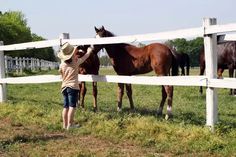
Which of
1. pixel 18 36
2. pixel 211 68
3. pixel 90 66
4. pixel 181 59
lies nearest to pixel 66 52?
pixel 90 66

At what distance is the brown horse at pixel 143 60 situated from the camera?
8734 mm

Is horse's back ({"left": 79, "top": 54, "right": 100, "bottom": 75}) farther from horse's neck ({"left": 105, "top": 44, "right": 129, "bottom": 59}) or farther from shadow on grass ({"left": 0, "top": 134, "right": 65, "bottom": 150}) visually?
shadow on grass ({"left": 0, "top": 134, "right": 65, "bottom": 150})

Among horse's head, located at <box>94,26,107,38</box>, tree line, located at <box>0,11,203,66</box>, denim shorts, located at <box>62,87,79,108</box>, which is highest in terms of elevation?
tree line, located at <box>0,11,203,66</box>

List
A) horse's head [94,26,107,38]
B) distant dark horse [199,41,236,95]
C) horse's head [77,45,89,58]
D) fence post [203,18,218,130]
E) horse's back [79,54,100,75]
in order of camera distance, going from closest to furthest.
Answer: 1. fence post [203,18,218,130]
2. horse's head [94,26,107,38]
3. horse's head [77,45,89,58]
4. horse's back [79,54,100,75]
5. distant dark horse [199,41,236,95]

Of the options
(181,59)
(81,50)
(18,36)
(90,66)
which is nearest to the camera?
(81,50)

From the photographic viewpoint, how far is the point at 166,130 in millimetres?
6680

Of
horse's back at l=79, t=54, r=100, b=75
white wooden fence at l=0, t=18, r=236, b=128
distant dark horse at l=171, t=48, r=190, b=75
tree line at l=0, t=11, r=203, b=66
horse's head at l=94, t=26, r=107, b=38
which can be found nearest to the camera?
white wooden fence at l=0, t=18, r=236, b=128

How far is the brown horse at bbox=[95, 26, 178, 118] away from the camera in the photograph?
28.7ft

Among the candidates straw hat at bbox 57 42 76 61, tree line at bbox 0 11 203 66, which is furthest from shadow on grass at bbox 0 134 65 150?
tree line at bbox 0 11 203 66

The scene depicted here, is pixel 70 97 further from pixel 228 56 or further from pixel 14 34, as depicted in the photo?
pixel 14 34

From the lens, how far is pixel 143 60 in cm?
920

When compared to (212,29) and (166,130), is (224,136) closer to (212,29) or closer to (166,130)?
(166,130)

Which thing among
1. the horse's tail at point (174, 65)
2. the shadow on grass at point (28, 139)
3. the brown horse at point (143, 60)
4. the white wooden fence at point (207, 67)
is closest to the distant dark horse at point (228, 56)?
the horse's tail at point (174, 65)

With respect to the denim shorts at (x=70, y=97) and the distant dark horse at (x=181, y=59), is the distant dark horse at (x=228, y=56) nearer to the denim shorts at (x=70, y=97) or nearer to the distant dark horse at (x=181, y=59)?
the distant dark horse at (x=181, y=59)
